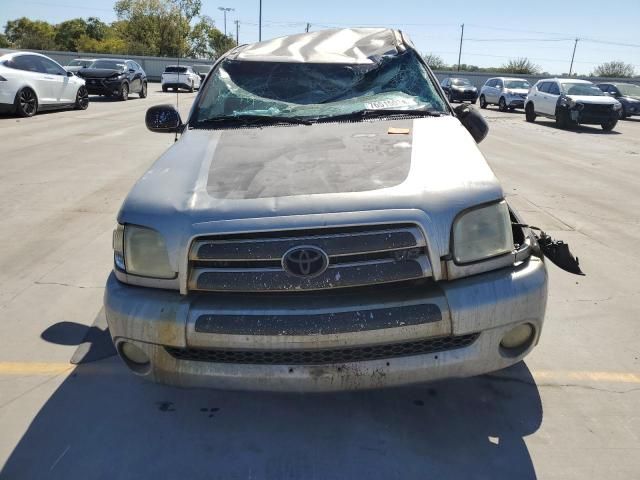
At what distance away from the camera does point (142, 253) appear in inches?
96.3

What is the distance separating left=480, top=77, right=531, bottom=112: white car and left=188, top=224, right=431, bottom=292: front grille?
77.4ft

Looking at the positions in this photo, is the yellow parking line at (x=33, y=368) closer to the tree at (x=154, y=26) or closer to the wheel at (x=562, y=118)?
the wheel at (x=562, y=118)

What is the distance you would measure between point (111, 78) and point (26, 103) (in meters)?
7.31

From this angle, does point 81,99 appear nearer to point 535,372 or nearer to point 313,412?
point 313,412

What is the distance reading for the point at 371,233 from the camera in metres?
2.28

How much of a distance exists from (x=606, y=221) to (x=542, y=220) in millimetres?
794

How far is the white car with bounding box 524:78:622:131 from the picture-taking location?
16078mm

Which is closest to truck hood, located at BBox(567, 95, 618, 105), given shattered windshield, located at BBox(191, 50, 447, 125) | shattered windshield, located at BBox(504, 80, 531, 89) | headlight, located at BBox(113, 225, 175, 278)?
shattered windshield, located at BBox(504, 80, 531, 89)

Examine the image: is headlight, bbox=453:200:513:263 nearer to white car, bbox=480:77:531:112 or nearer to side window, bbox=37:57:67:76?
side window, bbox=37:57:67:76

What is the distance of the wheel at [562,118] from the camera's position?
1666 centimetres

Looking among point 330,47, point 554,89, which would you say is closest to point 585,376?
point 330,47

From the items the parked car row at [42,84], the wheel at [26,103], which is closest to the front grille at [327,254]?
the parked car row at [42,84]

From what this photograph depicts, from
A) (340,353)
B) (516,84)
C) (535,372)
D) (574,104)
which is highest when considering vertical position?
(516,84)

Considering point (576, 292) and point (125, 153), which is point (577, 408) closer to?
point (576, 292)
